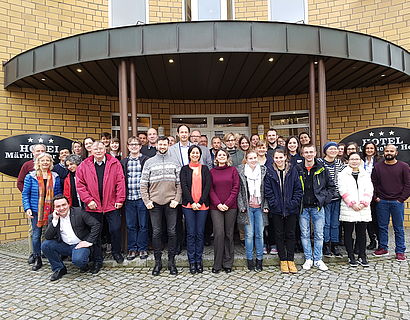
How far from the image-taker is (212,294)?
3223mm

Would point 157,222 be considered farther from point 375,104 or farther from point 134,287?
point 375,104

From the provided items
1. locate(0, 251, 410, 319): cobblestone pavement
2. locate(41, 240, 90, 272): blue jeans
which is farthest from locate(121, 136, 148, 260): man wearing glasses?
locate(41, 240, 90, 272): blue jeans

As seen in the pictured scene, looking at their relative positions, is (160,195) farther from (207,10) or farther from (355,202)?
(207,10)

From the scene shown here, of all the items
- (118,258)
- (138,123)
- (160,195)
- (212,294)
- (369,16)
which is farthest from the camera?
(138,123)

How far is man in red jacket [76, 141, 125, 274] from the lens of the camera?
3852 mm

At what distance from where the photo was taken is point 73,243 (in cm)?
386

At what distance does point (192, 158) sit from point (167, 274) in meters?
1.68

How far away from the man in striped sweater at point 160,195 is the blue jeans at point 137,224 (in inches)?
11.1

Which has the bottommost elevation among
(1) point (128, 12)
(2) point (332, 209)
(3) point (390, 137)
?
(2) point (332, 209)

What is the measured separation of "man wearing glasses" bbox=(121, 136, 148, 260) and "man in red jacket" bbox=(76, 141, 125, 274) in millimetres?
135

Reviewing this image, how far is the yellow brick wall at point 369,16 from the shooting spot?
6527mm

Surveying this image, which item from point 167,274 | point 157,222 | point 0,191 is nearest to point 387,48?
point 157,222

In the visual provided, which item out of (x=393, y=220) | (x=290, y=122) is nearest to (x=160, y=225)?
(x=393, y=220)

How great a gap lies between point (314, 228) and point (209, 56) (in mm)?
3230
